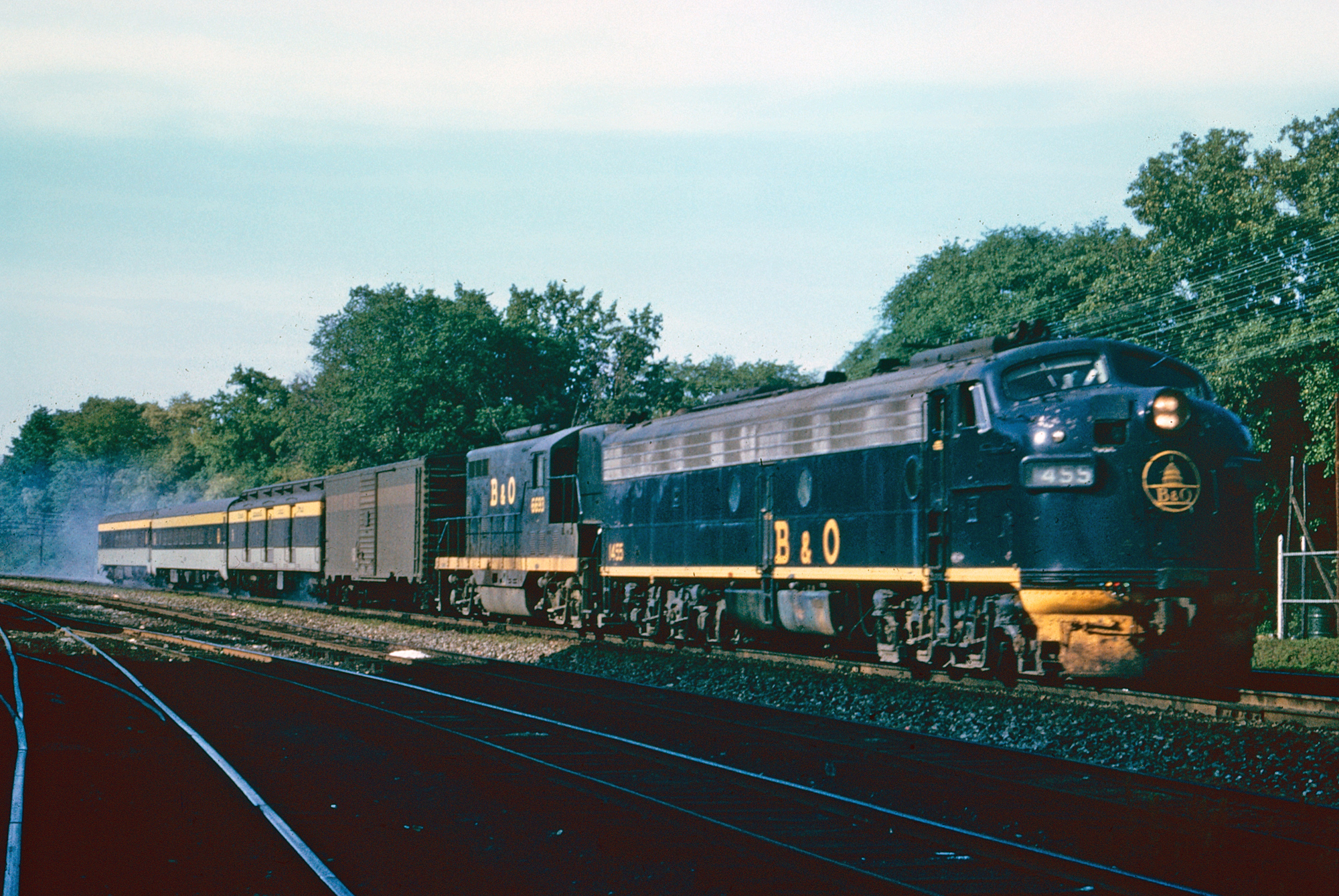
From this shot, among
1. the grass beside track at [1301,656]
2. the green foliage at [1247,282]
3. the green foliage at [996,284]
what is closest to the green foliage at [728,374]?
the green foliage at [996,284]

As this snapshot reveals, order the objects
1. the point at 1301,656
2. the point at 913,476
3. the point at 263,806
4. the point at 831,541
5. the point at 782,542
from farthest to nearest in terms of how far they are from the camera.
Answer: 1. the point at 1301,656
2. the point at 782,542
3. the point at 831,541
4. the point at 913,476
5. the point at 263,806

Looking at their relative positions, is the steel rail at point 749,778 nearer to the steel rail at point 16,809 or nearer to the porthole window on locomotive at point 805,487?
the steel rail at point 16,809

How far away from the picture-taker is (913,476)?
1370cm

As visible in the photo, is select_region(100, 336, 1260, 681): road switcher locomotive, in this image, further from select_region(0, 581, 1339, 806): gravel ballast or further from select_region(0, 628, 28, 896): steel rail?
select_region(0, 628, 28, 896): steel rail

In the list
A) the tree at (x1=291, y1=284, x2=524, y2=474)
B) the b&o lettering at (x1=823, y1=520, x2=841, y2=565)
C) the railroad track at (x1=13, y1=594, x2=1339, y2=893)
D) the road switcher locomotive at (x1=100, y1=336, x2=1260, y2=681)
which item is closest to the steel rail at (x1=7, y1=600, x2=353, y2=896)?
the railroad track at (x1=13, y1=594, x2=1339, y2=893)

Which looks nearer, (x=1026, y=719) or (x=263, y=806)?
(x=263, y=806)

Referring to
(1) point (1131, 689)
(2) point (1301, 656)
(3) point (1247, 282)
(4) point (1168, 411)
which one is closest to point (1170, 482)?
(4) point (1168, 411)

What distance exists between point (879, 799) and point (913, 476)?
574 cm

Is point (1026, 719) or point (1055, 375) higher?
point (1055, 375)

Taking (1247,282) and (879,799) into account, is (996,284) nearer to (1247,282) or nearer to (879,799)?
(1247,282)

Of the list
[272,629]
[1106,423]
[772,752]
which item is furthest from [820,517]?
[272,629]

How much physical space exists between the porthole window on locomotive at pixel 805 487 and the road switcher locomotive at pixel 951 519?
0.03 m

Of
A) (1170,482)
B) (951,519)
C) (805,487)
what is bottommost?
(951,519)

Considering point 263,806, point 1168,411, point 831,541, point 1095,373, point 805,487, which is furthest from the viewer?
point 805,487
